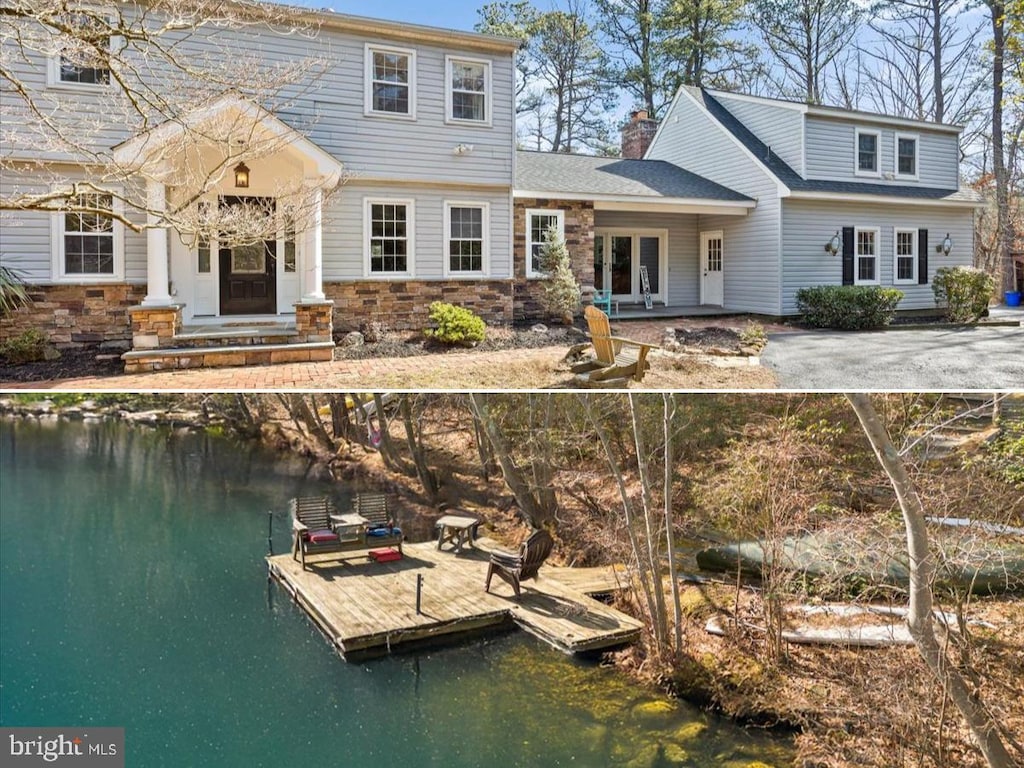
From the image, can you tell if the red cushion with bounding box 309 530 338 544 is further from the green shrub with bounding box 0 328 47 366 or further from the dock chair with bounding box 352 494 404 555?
the green shrub with bounding box 0 328 47 366

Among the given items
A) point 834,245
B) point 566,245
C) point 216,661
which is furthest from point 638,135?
point 216,661

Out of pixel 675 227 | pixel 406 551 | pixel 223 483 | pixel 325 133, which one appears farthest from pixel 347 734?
pixel 675 227

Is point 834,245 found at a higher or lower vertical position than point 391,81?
lower

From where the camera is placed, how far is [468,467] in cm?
1211

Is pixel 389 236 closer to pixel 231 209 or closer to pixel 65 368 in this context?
pixel 231 209

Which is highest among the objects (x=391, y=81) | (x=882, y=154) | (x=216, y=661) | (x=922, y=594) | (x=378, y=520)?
(x=391, y=81)

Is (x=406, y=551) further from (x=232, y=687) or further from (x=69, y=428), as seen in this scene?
(x=69, y=428)

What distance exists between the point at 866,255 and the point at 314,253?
8.04 m

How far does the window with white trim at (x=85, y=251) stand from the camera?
7492 mm

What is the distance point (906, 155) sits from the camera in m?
8.38

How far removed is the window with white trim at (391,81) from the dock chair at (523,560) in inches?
216

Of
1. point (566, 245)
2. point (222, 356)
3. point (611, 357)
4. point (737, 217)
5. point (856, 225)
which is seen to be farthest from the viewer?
point (856, 225)

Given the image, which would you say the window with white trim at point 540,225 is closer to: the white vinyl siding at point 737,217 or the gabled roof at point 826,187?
the white vinyl siding at point 737,217

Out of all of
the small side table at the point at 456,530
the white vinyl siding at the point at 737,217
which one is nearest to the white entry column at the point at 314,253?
the white vinyl siding at the point at 737,217
